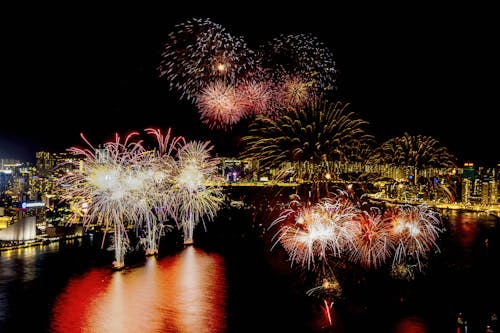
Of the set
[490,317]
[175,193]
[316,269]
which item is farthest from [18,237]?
[490,317]

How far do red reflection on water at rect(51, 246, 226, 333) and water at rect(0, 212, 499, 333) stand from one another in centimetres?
3

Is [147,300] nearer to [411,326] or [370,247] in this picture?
[411,326]

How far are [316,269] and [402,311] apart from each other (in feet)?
13.9

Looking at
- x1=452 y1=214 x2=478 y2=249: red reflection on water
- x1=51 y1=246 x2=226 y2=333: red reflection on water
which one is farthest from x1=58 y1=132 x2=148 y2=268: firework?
x1=452 y1=214 x2=478 y2=249: red reflection on water

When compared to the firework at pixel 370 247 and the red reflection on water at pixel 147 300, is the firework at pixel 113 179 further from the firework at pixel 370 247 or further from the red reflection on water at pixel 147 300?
the firework at pixel 370 247

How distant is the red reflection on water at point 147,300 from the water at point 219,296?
27mm

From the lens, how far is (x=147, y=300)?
14383 millimetres

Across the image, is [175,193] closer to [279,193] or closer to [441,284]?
[441,284]

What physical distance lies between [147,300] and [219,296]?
2054mm

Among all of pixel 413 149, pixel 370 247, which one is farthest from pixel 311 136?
pixel 413 149

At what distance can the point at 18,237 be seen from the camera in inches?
1007

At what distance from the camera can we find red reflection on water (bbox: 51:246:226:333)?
1229cm

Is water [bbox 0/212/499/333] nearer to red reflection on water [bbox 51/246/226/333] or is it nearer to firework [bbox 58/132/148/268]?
red reflection on water [bbox 51/246/226/333]

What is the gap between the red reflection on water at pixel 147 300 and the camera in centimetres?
1229
